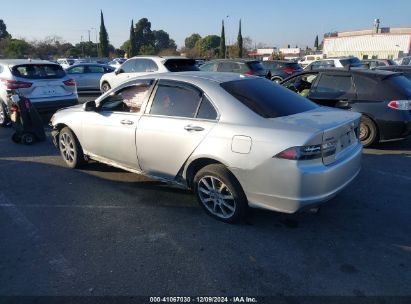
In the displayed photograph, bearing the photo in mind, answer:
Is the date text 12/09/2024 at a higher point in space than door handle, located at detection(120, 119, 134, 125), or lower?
lower

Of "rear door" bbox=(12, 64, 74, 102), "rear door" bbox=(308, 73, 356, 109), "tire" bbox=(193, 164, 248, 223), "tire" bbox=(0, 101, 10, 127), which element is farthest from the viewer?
"tire" bbox=(0, 101, 10, 127)

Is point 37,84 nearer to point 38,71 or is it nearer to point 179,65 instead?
point 38,71

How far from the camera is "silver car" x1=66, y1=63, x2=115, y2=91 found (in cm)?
1577

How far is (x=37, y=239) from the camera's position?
3.55 meters

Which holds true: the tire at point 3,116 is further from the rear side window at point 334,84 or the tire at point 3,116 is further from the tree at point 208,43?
the tree at point 208,43

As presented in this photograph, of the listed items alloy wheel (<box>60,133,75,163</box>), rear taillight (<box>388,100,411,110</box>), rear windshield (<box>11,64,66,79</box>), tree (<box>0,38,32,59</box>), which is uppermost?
tree (<box>0,38,32,59</box>)

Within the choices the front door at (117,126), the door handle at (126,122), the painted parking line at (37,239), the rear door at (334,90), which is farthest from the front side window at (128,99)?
the rear door at (334,90)

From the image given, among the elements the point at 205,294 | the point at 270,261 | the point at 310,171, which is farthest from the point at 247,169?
the point at 205,294

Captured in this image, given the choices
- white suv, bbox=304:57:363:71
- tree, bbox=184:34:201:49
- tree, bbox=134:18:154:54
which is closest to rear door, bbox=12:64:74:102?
white suv, bbox=304:57:363:71

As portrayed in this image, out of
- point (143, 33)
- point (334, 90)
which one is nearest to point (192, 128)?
point (334, 90)

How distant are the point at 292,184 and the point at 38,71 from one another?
25.4 ft

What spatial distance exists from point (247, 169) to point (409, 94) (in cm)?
460

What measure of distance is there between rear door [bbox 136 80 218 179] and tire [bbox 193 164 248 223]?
1.05ft

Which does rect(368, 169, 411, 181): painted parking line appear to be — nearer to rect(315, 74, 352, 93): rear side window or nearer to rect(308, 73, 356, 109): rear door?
rect(308, 73, 356, 109): rear door
